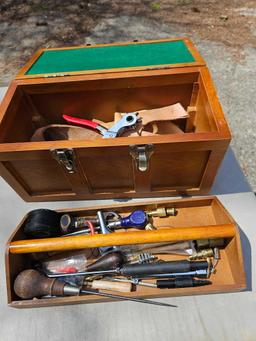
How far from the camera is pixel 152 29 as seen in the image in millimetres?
2584

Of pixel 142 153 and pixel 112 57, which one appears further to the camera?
pixel 112 57

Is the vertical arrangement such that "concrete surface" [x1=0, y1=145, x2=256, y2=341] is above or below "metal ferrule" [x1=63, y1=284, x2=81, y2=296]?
below

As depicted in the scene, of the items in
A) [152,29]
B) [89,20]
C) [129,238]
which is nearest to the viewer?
[129,238]

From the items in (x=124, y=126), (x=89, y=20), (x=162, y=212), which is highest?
(x=89, y=20)

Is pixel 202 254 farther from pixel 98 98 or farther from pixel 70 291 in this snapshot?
pixel 98 98

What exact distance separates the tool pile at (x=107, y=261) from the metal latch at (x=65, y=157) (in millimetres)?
130

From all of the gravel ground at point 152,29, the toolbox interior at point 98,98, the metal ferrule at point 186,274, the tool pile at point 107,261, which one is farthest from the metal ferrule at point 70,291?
the gravel ground at point 152,29

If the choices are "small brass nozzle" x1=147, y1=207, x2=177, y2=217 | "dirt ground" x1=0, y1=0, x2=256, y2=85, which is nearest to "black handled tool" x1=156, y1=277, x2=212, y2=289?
"small brass nozzle" x1=147, y1=207, x2=177, y2=217

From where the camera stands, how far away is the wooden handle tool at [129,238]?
591mm

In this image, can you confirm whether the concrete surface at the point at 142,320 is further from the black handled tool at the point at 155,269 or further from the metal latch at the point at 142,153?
the metal latch at the point at 142,153

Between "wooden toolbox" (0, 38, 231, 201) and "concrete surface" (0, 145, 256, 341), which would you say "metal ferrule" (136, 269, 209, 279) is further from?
"wooden toolbox" (0, 38, 231, 201)

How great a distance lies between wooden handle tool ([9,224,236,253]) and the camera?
59 centimetres

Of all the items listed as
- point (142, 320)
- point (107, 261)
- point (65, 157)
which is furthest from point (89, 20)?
point (142, 320)

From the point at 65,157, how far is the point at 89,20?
2.61 metres
